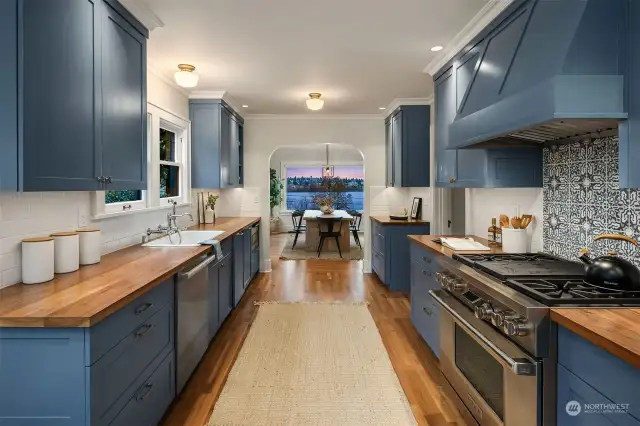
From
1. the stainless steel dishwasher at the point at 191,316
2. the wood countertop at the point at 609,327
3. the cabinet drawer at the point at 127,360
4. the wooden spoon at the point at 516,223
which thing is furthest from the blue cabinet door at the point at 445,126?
the cabinet drawer at the point at 127,360

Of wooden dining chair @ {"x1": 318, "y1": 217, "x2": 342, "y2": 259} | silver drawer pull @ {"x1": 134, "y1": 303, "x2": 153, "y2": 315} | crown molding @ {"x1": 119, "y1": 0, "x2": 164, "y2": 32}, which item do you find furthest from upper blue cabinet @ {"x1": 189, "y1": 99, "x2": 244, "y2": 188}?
wooden dining chair @ {"x1": 318, "y1": 217, "x2": 342, "y2": 259}

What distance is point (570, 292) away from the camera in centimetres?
165

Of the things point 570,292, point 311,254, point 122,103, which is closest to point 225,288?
point 122,103

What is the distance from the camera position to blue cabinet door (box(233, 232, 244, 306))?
168 inches

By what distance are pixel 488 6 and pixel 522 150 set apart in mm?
962

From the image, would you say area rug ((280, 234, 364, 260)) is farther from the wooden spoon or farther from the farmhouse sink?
the wooden spoon

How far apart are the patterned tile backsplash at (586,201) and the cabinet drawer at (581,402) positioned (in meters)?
0.84

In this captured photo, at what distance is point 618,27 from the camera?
65.9 inches

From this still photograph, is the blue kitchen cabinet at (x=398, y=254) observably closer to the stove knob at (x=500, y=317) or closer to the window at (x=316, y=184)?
the stove knob at (x=500, y=317)

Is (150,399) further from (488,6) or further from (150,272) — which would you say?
(488,6)

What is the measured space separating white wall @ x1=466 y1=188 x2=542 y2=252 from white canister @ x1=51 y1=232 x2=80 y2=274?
2.87 metres

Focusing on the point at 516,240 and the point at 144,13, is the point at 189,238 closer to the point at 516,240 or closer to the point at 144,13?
the point at 144,13

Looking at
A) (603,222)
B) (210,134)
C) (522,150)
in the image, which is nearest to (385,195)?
(210,134)

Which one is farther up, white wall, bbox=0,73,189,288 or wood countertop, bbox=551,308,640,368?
white wall, bbox=0,73,189,288
